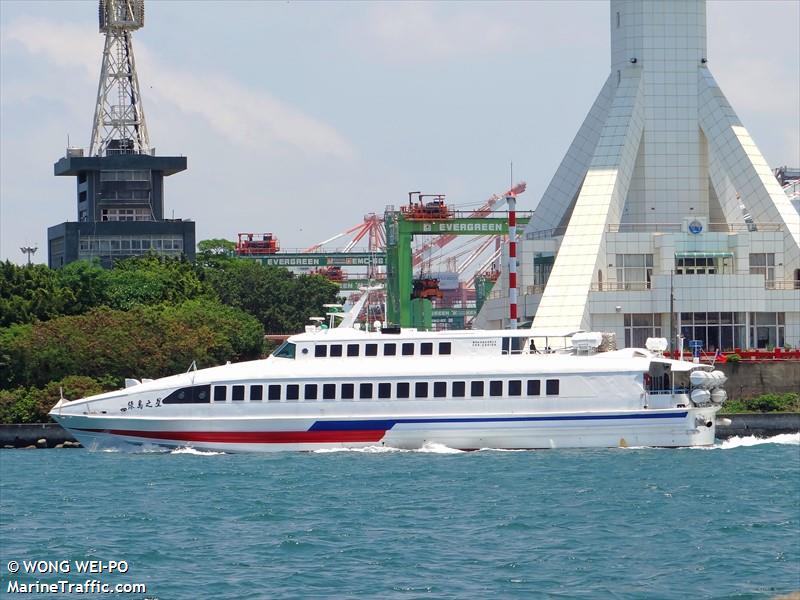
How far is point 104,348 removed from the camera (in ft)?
242

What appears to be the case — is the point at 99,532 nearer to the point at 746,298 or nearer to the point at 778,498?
the point at 778,498

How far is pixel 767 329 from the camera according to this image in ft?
280

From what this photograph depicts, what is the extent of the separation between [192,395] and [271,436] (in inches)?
135

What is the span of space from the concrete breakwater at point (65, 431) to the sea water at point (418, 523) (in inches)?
368

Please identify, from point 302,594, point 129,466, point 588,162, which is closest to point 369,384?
point 129,466

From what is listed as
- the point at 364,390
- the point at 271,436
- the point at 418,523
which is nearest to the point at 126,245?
the point at 271,436

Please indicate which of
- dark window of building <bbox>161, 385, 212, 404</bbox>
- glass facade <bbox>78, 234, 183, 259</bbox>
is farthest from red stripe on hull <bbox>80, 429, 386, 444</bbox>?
glass facade <bbox>78, 234, 183, 259</bbox>

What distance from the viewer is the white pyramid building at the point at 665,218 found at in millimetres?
84750

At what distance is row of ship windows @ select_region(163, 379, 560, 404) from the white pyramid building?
80.9 ft

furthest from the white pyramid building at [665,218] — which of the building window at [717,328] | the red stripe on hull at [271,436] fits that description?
the red stripe on hull at [271,436]

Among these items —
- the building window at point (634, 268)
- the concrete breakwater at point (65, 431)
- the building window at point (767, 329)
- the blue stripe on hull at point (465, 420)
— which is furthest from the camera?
the building window at point (634, 268)

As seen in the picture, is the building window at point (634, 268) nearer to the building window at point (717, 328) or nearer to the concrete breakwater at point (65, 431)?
the building window at point (717, 328)

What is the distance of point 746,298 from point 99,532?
50.9m

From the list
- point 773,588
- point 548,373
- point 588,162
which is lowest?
point 773,588
